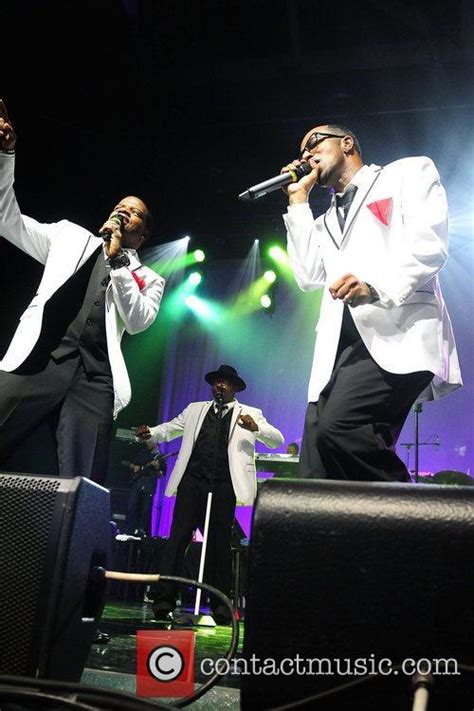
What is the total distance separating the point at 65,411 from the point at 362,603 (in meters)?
1.88

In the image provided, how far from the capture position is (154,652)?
156cm

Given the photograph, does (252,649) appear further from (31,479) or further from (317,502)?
(31,479)

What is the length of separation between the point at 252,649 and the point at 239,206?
9033 millimetres

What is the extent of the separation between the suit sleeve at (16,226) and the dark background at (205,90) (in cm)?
339

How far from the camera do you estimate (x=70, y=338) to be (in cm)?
272

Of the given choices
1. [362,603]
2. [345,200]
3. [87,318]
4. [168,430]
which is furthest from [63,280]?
[168,430]

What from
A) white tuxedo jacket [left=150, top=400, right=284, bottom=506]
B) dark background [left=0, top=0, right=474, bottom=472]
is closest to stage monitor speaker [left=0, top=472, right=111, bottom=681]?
white tuxedo jacket [left=150, top=400, right=284, bottom=506]

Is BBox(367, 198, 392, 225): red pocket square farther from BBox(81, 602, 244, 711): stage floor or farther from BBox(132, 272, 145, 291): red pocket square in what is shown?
BBox(81, 602, 244, 711): stage floor

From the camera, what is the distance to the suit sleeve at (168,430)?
576cm

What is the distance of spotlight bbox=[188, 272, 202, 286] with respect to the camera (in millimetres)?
11695

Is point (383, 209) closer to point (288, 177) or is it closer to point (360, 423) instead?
point (288, 177)

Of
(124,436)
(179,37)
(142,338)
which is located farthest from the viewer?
(142,338)

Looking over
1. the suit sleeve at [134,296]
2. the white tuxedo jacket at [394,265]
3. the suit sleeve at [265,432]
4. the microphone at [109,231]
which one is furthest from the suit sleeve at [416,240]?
the suit sleeve at [265,432]

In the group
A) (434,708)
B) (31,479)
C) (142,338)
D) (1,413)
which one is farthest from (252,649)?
(142,338)
